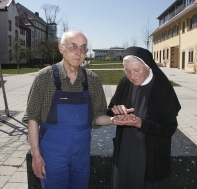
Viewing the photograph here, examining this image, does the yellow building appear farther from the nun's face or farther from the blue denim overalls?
the blue denim overalls

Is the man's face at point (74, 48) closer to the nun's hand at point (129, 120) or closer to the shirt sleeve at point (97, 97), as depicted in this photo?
the shirt sleeve at point (97, 97)

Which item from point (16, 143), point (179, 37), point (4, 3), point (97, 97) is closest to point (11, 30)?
point (4, 3)

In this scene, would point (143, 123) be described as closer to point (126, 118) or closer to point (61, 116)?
point (126, 118)

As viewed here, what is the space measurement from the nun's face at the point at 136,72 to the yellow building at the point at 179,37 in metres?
28.4

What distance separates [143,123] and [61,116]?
22.9 inches

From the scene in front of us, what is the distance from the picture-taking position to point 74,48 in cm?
201

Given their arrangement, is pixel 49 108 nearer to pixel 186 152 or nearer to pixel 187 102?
pixel 186 152

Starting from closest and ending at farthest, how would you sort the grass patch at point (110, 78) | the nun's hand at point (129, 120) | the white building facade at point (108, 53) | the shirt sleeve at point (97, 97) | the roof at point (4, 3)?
1. the nun's hand at point (129, 120)
2. the shirt sleeve at point (97, 97)
3. the grass patch at point (110, 78)
4. the roof at point (4, 3)
5. the white building facade at point (108, 53)

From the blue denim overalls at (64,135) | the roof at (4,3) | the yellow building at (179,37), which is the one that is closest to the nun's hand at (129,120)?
the blue denim overalls at (64,135)

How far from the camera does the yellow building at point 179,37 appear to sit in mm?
30016

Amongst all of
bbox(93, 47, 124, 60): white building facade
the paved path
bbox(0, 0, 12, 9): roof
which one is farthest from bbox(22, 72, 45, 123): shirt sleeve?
bbox(93, 47, 124, 60): white building facade

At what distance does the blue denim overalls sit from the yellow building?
2864cm

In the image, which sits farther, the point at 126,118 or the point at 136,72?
the point at 136,72

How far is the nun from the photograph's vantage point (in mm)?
1985
